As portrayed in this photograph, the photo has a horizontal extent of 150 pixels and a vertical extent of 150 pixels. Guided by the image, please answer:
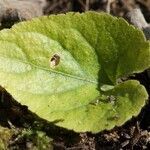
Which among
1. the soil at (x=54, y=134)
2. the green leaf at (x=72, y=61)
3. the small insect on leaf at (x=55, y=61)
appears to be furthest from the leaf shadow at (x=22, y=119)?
the small insect on leaf at (x=55, y=61)

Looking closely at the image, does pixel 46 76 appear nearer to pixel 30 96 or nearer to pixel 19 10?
pixel 30 96

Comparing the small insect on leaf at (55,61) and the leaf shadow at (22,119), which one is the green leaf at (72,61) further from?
the leaf shadow at (22,119)

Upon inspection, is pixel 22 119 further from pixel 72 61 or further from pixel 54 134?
pixel 72 61

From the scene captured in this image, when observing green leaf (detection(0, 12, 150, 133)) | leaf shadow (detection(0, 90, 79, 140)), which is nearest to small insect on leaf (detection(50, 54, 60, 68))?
green leaf (detection(0, 12, 150, 133))

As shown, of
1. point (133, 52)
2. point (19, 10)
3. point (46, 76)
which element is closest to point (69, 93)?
point (46, 76)

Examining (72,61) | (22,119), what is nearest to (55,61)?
(72,61)

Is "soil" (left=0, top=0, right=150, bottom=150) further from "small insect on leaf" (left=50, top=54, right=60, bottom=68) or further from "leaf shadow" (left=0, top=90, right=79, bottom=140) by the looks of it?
"small insect on leaf" (left=50, top=54, right=60, bottom=68)

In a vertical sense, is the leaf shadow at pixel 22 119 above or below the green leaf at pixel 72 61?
below

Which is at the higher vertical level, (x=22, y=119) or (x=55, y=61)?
(x=55, y=61)
